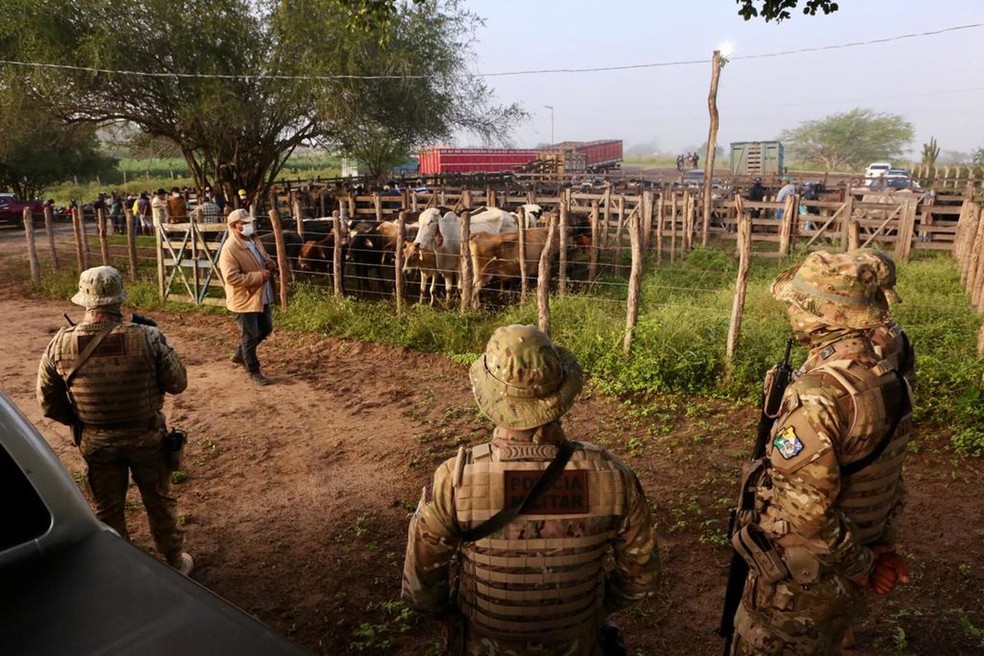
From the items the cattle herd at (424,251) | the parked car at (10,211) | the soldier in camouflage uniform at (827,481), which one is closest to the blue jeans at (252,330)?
the cattle herd at (424,251)

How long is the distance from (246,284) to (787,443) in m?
6.02

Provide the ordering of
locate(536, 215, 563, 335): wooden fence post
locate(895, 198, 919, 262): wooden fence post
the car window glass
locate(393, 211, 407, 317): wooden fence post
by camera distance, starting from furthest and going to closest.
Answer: locate(895, 198, 919, 262): wooden fence post < locate(393, 211, 407, 317): wooden fence post < locate(536, 215, 563, 335): wooden fence post < the car window glass

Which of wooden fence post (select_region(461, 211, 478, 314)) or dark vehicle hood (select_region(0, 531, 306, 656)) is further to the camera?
wooden fence post (select_region(461, 211, 478, 314))

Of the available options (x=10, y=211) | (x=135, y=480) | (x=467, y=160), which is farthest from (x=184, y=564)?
(x=467, y=160)

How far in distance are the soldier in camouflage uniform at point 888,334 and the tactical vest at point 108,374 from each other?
365 centimetres

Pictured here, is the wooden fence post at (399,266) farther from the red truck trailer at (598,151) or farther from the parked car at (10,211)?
the red truck trailer at (598,151)

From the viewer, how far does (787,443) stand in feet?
7.99

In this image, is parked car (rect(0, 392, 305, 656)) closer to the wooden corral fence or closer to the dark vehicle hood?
the dark vehicle hood

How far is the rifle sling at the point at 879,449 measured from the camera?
7.95 ft

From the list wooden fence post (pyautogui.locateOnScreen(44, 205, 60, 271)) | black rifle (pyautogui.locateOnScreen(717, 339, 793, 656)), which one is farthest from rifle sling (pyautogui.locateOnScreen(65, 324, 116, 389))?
wooden fence post (pyautogui.locateOnScreen(44, 205, 60, 271))

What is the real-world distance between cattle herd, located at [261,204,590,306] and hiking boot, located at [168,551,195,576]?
633 cm

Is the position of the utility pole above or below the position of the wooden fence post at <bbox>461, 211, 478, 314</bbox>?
above

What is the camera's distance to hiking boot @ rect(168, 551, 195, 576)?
13.4 ft

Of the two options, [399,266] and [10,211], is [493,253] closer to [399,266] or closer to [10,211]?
[399,266]
